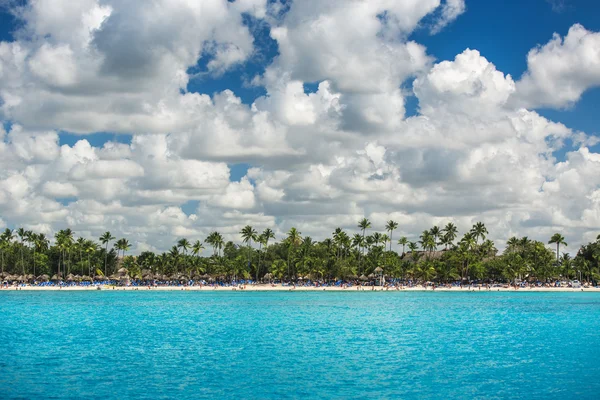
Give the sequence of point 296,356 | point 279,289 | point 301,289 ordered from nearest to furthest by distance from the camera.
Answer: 1. point 296,356
2. point 279,289
3. point 301,289

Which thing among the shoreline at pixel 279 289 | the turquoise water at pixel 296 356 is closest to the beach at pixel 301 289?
the shoreline at pixel 279 289

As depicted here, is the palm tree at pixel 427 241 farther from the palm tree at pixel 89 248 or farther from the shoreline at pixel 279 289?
the palm tree at pixel 89 248

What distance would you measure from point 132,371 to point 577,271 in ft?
529

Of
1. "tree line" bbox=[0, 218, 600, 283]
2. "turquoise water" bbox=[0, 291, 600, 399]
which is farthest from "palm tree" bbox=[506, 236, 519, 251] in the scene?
"turquoise water" bbox=[0, 291, 600, 399]

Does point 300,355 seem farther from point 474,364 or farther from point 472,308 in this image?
point 472,308

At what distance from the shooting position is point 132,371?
37000mm

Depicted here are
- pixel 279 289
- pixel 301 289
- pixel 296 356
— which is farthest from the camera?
pixel 301 289

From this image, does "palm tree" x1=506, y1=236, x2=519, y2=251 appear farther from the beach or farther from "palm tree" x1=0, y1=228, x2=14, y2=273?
"palm tree" x1=0, y1=228, x2=14, y2=273

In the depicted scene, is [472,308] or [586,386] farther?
[472,308]

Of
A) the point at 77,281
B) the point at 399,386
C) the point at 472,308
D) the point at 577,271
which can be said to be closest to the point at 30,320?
the point at 399,386

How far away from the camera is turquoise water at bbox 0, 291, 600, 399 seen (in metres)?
32.2

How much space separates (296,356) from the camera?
43219 mm

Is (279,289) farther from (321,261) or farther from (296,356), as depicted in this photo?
(296,356)

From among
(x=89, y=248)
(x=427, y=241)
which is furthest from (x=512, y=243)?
(x=89, y=248)
